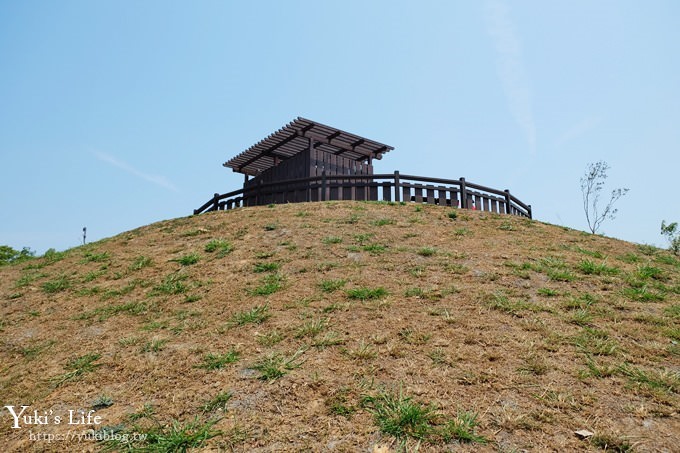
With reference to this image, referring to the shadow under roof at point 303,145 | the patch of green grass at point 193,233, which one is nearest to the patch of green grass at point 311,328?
the patch of green grass at point 193,233

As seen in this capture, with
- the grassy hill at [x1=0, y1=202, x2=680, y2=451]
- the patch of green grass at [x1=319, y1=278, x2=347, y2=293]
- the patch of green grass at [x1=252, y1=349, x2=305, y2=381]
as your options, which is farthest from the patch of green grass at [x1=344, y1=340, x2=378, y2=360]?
the patch of green grass at [x1=319, y1=278, x2=347, y2=293]

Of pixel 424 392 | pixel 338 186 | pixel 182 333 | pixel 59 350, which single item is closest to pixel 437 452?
pixel 424 392

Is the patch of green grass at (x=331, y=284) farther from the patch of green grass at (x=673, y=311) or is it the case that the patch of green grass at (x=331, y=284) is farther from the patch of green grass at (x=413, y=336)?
the patch of green grass at (x=673, y=311)

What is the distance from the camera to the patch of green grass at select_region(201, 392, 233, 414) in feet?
13.2

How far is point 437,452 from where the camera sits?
3.30 m

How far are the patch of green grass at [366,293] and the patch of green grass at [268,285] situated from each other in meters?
1.30

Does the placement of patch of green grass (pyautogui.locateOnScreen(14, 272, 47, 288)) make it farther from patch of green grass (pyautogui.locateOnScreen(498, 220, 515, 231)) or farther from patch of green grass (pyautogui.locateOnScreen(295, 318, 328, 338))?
patch of green grass (pyautogui.locateOnScreen(498, 220, 515, 231))

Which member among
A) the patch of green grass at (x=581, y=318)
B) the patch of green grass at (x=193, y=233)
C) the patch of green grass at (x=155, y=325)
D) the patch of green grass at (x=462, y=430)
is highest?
the patch of green grass at (x=193, y=233)

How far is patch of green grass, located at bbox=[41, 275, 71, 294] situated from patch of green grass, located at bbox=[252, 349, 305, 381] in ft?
21.0

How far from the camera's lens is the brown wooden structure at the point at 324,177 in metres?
14.2

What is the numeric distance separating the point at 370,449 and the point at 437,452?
54 centimetres

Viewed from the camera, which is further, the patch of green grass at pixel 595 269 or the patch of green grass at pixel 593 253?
the patch of green grass at pixel 593 253

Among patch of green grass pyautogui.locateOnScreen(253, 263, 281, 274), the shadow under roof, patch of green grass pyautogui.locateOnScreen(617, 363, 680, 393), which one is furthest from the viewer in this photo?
the shadow under roof

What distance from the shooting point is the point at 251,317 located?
600 cm
